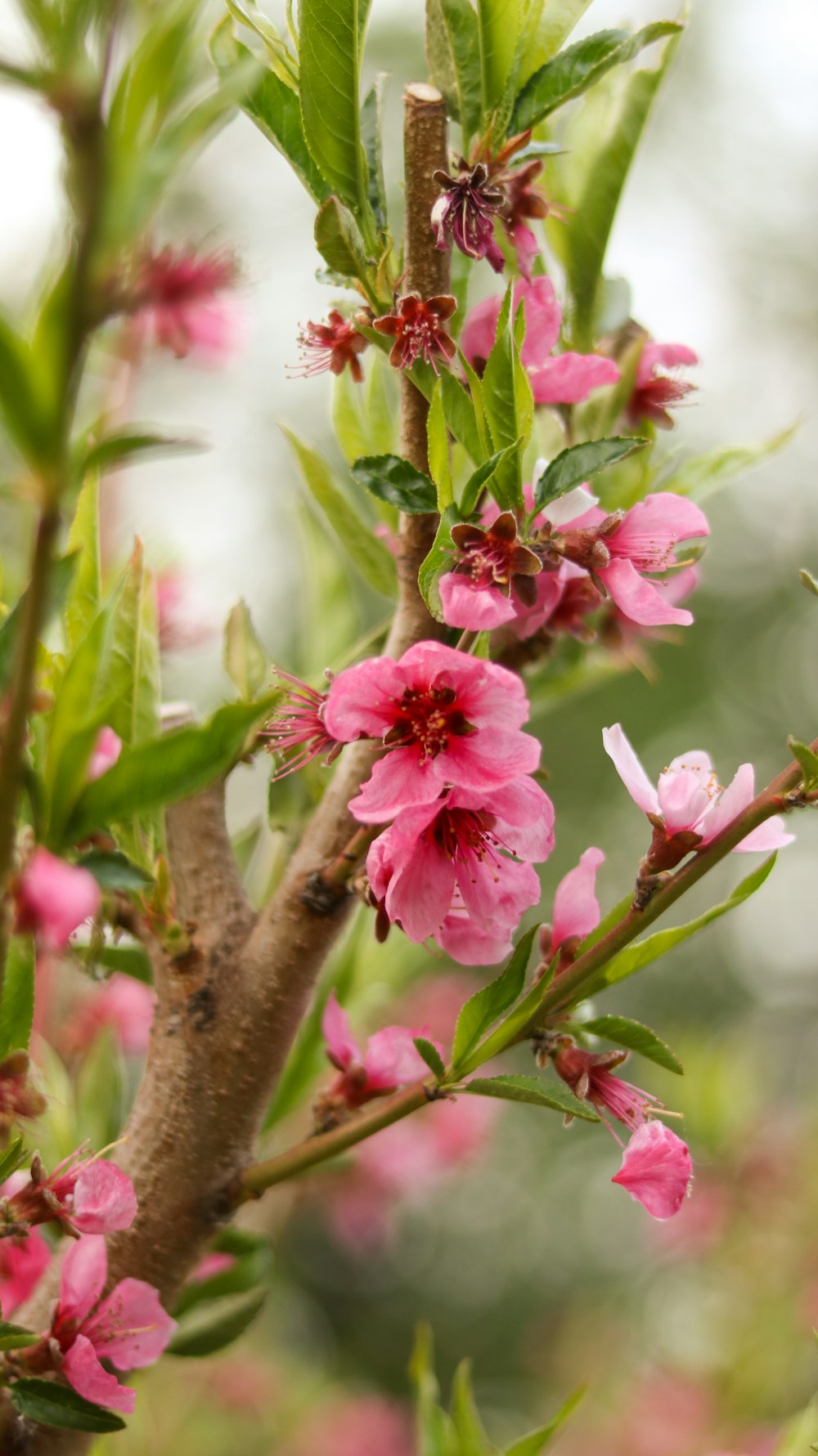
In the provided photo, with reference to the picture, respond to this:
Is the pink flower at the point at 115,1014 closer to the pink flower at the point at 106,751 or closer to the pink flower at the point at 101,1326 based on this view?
the pink flower at the point at 101,1326

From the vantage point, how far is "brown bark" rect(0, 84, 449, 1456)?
2.31ft

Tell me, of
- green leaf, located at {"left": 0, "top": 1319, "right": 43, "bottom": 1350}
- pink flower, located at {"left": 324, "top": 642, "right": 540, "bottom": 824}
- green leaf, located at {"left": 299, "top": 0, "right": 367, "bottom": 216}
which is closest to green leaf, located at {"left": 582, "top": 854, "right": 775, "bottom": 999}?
pink flower, located at {"left": 324, "top": 642, "right": 540, "bottom": 824}

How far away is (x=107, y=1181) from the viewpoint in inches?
24.9

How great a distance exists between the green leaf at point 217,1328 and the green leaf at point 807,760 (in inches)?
20.8

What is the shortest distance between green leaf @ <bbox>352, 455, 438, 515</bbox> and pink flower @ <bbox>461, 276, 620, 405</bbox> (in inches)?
4.4

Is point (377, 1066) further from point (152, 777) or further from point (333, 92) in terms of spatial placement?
point (333, 92)

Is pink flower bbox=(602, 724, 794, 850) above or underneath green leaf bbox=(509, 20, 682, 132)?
underneath

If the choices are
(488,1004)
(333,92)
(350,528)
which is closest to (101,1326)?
(488,1004)

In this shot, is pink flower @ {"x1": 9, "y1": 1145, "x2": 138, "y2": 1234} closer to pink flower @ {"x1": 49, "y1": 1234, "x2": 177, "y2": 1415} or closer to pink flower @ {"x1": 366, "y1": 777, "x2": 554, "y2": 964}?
pink flower @ {"x1": 49, "y1": 1234, "x2": 177, "y2": 1415}

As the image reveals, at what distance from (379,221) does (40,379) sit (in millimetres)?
360

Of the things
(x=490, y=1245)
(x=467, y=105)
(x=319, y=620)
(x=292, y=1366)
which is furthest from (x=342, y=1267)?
(x=467, y=105)

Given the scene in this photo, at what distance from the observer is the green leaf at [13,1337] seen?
59cm

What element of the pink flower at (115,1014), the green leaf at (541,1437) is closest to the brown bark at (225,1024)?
the green leaf at (541,1437)

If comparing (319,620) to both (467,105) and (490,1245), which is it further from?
(490,1245)
